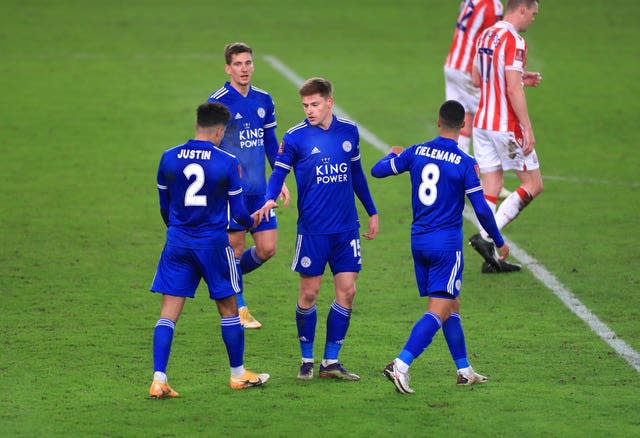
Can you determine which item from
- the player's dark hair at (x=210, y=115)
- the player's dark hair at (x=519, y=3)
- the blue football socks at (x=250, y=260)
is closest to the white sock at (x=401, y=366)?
the player's dark hair at (x=210, y=115)

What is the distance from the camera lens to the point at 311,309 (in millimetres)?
9023

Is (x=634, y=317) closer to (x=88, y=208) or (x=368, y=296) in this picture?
(x=368, y=296)

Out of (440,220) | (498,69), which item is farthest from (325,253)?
(498,69)

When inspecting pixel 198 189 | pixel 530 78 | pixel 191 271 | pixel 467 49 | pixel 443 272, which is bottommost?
pixel 191 271

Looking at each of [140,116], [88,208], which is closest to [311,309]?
[88,208]

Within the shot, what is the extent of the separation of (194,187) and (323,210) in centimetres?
101

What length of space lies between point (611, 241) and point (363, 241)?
2647 mm

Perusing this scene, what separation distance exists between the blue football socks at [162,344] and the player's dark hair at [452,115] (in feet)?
7.69

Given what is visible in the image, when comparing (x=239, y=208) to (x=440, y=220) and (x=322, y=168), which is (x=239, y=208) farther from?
(x=440, y=220)

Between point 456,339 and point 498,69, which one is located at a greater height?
point 498,69

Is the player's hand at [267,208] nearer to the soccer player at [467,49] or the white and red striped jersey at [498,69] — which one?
the white and red striped jersey at [498,69]

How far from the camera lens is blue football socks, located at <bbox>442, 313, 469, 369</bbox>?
8.73 m

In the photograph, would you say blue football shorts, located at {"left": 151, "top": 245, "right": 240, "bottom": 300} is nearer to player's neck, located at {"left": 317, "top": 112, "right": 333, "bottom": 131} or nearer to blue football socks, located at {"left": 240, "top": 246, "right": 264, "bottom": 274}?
player's neck, located at {"left": 317, "top": 112, "right": 333, "bottom": 131}

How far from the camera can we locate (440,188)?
28.0 feet
